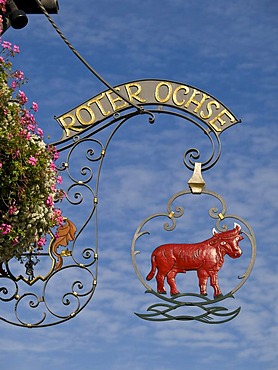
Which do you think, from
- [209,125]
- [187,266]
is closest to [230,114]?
[209,125]

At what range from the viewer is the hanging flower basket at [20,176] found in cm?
854

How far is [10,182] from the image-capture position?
8516mm

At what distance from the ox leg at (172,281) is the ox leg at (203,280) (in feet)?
0.72

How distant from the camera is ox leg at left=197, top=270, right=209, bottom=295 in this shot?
9789mm

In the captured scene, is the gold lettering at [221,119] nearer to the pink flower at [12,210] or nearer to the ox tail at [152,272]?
the ox tail at [152,272]

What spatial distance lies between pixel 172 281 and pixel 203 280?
29 centimetres

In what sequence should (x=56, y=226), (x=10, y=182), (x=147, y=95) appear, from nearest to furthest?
(x=10, y=182) < (x=56, y=226) < (x=147, y=95)

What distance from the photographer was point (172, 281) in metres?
9.88

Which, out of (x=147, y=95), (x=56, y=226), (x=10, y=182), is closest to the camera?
(x=10, y=182)

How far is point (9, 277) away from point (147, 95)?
2178mm

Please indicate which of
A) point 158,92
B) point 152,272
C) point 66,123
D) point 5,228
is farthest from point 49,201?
point 158,92

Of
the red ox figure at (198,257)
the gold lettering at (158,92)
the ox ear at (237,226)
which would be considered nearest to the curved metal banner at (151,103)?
the gold lettering at (158,92)

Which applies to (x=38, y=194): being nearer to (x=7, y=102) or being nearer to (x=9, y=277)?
(x=7, y=102)

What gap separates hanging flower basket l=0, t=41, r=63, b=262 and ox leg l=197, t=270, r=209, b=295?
160cm
